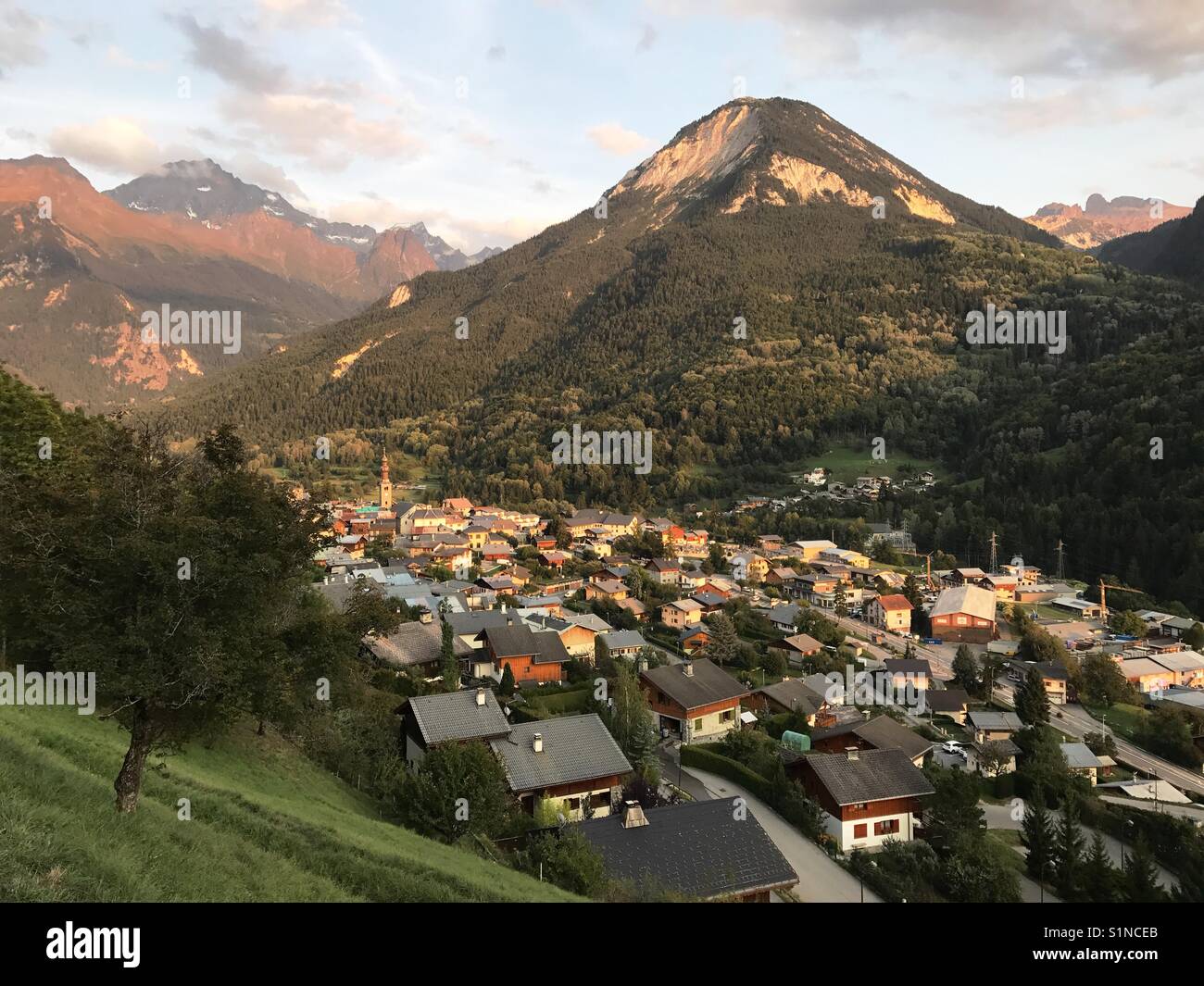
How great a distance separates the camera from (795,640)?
151ft

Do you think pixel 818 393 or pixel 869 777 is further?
pixel 818 393

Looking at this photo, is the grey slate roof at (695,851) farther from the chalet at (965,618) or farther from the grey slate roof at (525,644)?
the chalet at (965,618)

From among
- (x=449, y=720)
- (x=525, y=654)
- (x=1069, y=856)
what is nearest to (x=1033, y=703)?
(x=1069, y=856)

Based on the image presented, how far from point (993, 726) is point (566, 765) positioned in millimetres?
23473

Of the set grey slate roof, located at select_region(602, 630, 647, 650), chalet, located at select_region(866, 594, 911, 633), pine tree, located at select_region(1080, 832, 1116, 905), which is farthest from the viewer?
chalet, located at select_region(866, 594, 911, 633)

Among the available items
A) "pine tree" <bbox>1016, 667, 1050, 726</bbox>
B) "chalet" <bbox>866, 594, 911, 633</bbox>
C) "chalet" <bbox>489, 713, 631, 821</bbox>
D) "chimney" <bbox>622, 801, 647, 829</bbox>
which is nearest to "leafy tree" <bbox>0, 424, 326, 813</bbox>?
"chimney" <bbox>622, 801, 647, 829</bbox>

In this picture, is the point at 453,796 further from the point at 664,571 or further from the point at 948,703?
the point at 664,571

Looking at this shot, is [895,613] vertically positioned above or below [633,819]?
below

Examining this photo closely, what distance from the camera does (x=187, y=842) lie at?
902 centimetres

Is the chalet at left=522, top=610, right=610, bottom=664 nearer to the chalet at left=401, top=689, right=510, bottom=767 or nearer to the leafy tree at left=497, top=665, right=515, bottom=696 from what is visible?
the leafy tree at left=497, top=665, right=515, bottom=696

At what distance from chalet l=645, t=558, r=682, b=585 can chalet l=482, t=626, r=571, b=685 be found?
83.2 ft

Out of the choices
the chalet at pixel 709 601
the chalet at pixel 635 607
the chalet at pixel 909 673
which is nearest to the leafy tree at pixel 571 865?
the chalet at pixel 909 673

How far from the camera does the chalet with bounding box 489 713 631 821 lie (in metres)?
22.8

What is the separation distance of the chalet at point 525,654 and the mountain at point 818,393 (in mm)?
52785
